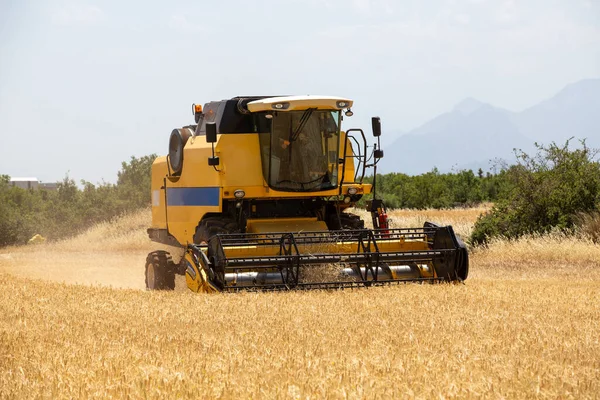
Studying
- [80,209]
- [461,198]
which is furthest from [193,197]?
[461,198]

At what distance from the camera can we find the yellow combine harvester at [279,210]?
33.2 feet

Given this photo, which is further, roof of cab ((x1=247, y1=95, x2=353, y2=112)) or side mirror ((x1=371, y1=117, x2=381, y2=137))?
side mirror ((x1=371, y1=117, x2=381, y2=137))

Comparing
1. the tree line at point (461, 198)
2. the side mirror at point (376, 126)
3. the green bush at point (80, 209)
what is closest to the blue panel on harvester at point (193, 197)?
the side mirror at point (376, 126)

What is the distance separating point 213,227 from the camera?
11.4 meters

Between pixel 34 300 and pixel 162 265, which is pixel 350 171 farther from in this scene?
pixel 34 300

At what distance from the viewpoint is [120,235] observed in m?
29.5

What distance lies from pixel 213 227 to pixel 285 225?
3.37ft

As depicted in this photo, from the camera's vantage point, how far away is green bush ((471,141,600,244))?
1888cm

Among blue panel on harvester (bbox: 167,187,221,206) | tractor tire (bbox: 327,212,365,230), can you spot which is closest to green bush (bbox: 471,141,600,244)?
tractor tire (bbox: 327,212,365,230)

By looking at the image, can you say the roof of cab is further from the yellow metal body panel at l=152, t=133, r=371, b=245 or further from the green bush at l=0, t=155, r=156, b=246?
the green bush at l=0, t=155, r=156, b=246

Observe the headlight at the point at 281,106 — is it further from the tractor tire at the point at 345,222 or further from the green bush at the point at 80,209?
the green bush at the point at 80,209

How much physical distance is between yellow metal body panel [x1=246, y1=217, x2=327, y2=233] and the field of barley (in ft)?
6.01

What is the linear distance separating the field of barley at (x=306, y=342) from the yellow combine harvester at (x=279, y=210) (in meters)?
0.54

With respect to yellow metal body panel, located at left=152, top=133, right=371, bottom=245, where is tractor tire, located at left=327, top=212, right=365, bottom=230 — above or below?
below
